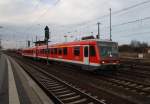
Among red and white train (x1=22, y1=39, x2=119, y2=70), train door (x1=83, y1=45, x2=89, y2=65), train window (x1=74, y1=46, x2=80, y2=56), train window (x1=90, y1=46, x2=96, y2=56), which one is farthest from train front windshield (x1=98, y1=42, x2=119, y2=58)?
train window (x1=74, y1=46, x2=80, y2=56)

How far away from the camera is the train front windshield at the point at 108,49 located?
21.0m

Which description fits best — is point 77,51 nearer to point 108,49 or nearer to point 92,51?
point 92,51

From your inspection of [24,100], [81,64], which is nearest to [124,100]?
[24,100]

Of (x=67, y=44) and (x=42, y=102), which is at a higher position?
(x=67, y=44)

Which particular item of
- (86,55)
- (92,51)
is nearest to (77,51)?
(86,55)

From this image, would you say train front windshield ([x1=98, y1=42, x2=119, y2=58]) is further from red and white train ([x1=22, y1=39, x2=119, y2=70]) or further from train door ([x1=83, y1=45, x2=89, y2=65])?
train door ([x1=83, y1=45, x2=89, y2=65])

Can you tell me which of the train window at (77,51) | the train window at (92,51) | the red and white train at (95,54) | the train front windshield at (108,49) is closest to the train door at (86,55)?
the red and white train at (95,54)

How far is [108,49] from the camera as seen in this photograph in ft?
70.2

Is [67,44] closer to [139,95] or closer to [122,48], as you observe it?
[139,95]

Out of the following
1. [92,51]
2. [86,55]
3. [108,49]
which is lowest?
[86,55]

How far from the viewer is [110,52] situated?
21391 mm

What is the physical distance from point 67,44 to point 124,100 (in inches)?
708

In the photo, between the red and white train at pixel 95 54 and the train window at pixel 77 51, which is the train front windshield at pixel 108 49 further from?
the train window at pixel 77 51

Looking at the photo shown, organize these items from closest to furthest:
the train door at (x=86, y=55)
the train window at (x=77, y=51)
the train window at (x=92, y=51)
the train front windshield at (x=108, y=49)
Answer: the train front windshield at (x=108, y=49)
the train window at (x=92, y=51)
the train door at (x=86, y=55)
the train window at (x=77, y=51)
